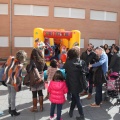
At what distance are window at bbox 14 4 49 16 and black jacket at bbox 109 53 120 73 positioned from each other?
49.7 ft

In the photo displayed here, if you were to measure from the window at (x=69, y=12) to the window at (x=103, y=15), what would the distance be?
4.22 ft

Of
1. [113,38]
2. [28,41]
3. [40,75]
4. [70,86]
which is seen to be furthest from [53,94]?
[113,38]

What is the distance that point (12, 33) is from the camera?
19812 millimetres

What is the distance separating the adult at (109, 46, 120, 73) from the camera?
5.89 meters

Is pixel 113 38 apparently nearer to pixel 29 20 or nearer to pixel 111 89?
pixel 29 20

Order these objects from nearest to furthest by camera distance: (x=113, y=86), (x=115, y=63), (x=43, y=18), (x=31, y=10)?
(x=113, y=86) → (x=115, y=63) → (x=31, y=10) → (x=43, y=18)

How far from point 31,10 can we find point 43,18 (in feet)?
4.74

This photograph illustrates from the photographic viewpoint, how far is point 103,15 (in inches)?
880

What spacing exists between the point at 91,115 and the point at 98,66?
128 cm

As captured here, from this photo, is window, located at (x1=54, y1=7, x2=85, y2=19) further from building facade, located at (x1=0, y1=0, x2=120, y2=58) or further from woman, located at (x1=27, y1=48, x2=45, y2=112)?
woman, located at (x1=27, y1=48, x2=45, y2=112)

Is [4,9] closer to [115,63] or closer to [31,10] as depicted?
[31,10]

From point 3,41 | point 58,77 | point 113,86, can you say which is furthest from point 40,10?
point 58,77

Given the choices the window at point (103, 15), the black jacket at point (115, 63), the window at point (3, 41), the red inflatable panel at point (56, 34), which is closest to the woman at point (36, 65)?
the black jacket at point (115, 63)

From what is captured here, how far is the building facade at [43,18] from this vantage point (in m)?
19.6
